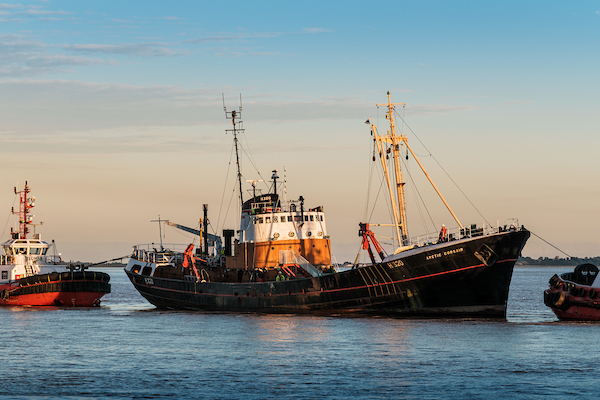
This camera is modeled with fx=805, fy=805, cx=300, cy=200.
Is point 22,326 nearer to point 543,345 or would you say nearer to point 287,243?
point 287,243

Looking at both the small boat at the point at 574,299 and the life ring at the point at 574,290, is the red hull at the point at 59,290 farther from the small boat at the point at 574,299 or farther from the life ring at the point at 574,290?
the life ring at the point at 574,290

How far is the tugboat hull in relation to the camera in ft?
165

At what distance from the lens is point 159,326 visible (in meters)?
53.4

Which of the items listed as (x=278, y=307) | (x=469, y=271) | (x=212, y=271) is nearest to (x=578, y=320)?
(x=469, y=271)

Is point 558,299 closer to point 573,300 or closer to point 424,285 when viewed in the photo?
point 573,300

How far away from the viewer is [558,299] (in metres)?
54.2

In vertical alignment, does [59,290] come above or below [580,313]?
above

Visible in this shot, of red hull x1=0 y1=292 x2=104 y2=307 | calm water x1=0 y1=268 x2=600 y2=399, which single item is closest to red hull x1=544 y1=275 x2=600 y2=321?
calm water x1=0 y1=268 x2=600 y2=399

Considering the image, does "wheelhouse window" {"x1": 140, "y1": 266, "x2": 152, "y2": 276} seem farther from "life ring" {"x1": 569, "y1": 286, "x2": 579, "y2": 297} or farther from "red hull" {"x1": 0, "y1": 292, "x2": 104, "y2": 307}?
"life ring" {"x1": 569, "y1": 286, "x2": 579, "y2": 297}

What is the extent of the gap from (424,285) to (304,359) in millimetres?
17175

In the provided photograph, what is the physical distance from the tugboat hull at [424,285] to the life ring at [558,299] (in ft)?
14.9

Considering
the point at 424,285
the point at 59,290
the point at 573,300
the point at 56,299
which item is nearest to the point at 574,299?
the point at 573,300

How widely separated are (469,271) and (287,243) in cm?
1729

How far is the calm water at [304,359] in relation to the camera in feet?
97.7
